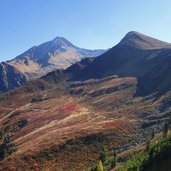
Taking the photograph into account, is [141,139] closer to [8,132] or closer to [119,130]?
[119,130]

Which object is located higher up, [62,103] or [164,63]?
[164,63]

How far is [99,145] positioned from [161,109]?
34243 mm

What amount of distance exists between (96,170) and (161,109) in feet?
203

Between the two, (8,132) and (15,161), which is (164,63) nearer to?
(8,132)

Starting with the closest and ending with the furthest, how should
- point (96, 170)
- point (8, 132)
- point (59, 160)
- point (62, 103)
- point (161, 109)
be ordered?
point (96, 170), point (59, 160), point (161, 109), point (8, 132), point (62, 103)

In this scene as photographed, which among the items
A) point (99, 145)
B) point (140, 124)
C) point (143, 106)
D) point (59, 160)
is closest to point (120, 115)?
point (143, 106)

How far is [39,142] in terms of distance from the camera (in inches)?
4168

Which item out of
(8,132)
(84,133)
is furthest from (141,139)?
(8,132)

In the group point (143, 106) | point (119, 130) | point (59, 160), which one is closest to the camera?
point (59, 160)

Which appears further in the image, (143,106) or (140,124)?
(143,106)

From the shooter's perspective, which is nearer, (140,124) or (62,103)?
(140,124)

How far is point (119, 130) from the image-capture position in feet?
337

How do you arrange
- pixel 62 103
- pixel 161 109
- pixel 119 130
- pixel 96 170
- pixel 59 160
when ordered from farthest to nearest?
pixel 62 103
pixel 161 109
pixel 119 130
pixel 59 160
pixel 96 170

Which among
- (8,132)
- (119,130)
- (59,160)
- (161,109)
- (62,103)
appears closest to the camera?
(59,160)
